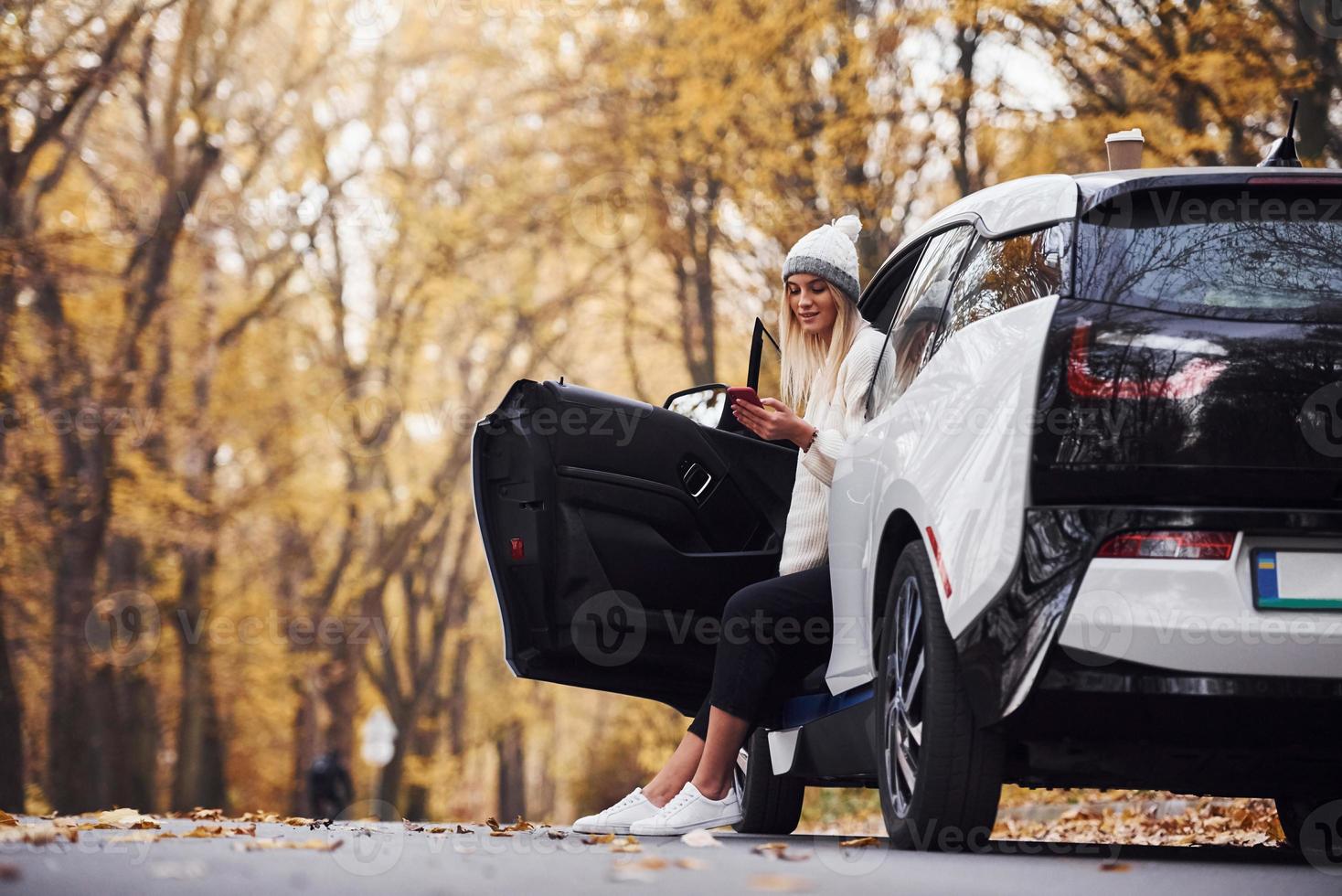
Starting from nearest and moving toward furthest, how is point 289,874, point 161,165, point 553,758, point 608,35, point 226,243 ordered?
point 289,874 < point 608,35 < point 161,165 < point 226,243 < point 553,758

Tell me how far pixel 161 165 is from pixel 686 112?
650cm

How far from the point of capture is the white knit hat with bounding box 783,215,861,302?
592 cm

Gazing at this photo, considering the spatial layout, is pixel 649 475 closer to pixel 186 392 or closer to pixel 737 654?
pixel 737 654

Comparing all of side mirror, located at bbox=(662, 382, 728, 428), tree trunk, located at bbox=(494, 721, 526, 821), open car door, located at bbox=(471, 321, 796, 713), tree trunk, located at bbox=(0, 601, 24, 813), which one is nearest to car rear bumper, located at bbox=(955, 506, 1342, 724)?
open car door, located at bbox=(471, 321, 796, 713)

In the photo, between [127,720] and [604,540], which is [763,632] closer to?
[604,540]

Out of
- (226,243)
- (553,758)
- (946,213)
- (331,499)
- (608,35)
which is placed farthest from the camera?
(553,758)

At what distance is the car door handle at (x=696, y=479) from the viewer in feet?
20.2

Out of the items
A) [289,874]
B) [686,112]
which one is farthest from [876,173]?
[289,874]

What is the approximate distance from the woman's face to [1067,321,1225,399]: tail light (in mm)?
1889

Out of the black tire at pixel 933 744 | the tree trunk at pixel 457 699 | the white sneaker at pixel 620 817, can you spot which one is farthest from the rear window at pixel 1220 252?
the tree trunk at pixel 457 699

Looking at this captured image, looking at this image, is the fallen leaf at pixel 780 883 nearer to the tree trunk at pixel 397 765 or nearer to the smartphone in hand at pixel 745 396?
the smartphone in hand at pixel 745 396

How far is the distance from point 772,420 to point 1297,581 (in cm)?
184

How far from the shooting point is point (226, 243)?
824 inches

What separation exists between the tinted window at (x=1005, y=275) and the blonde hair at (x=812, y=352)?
3.36 ft
